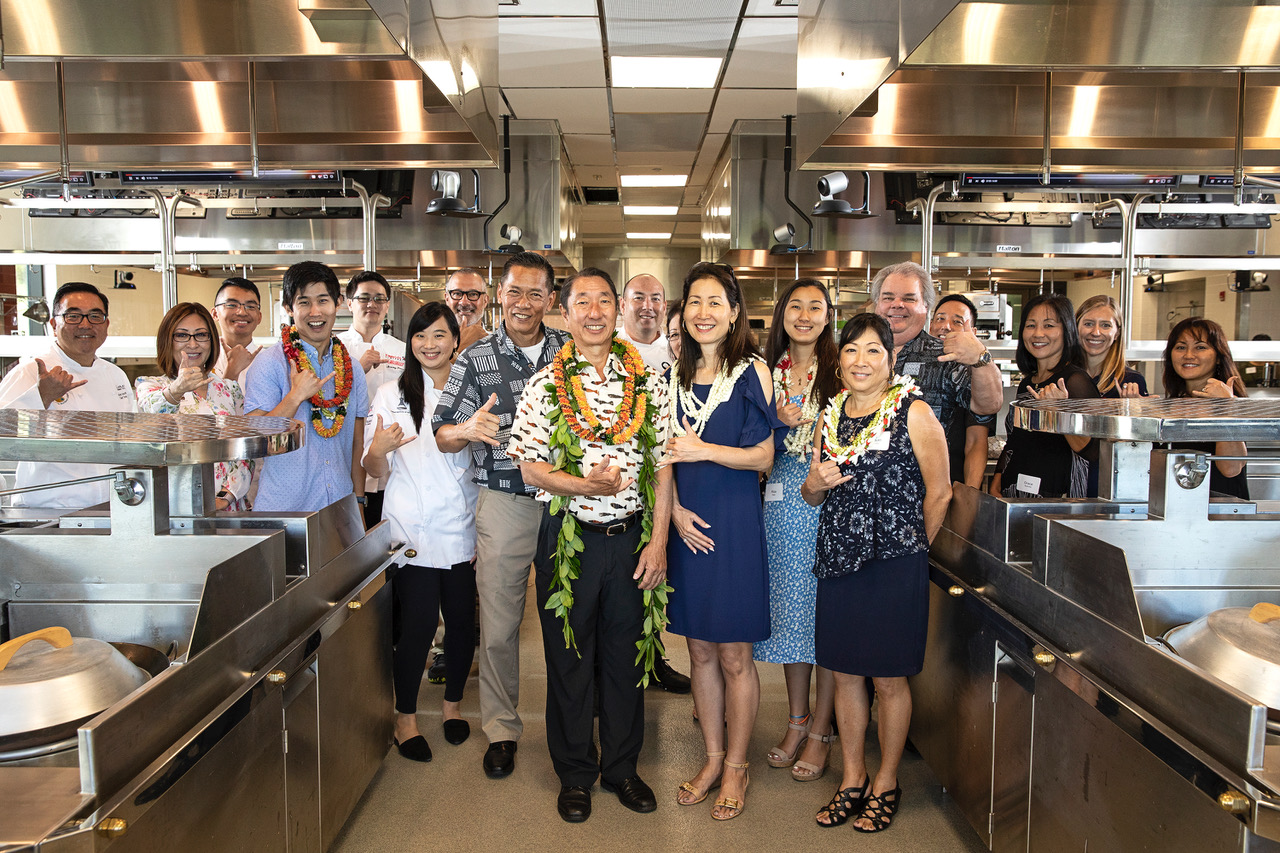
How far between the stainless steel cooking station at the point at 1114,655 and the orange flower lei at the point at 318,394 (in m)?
2.15

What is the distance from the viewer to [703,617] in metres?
2.74

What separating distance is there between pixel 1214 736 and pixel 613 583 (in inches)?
65.6

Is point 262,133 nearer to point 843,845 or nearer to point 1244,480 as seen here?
point 843,845

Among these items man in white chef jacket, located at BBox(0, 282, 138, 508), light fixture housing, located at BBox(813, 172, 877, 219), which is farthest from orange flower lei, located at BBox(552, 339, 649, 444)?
light fixture housing, located at BBox(813, 172, 877, 219)

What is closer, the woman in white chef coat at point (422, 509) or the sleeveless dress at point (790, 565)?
the sleeveless dress at point (790, 565)

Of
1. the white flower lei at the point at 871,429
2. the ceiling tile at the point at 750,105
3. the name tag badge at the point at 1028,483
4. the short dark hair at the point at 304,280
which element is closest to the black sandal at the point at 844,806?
the white flower lei at the point at 871,429

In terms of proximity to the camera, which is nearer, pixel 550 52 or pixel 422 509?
pixel 422 509

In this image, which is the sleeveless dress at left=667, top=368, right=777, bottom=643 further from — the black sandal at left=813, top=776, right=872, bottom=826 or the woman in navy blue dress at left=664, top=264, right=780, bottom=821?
the black sandal at left=813, top=776, right=872, bottom=826

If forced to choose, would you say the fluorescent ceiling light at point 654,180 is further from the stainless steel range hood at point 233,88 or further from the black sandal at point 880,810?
the black sandal at point 880,810

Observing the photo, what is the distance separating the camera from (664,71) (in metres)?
5.60

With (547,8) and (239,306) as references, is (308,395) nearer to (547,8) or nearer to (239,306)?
(239,306)

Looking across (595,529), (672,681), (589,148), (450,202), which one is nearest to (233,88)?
(595,529)

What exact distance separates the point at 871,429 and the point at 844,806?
3.98ft

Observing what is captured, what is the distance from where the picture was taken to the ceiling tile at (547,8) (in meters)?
4.51
